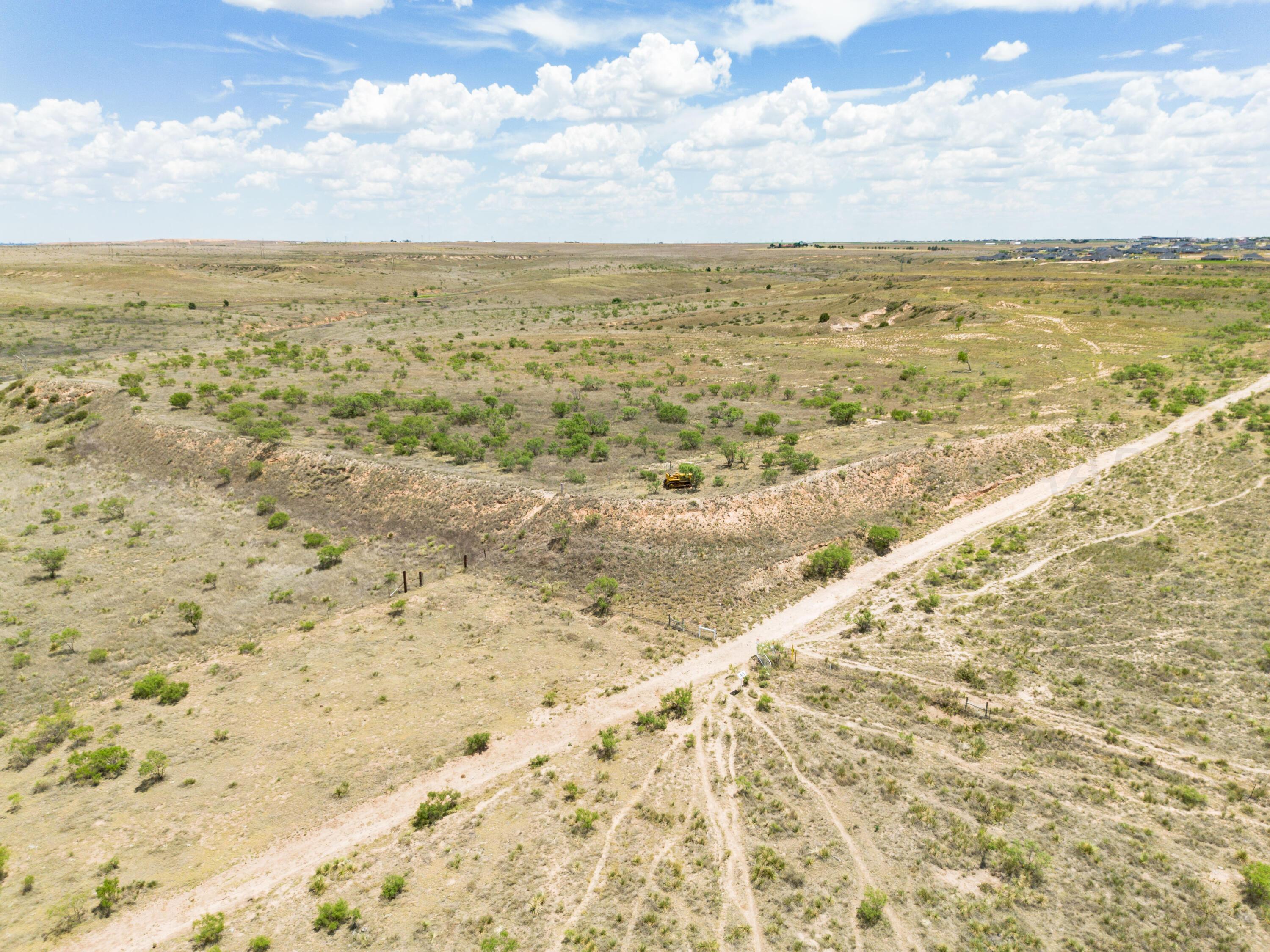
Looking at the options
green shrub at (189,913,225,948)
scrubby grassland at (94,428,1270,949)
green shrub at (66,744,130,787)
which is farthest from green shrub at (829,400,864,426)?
green shrub at (66,744,130,787)

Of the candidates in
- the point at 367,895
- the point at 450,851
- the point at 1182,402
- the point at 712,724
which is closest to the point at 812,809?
the point at 712,724

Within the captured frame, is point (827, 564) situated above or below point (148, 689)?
above

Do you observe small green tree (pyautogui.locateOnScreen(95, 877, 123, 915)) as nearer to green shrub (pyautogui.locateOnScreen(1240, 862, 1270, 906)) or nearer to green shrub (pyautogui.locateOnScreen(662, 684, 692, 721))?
green shrub (pyautogui.locateOnScreen(662, 684, 692, 721))

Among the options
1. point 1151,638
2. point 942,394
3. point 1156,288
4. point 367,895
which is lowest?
point 367,895

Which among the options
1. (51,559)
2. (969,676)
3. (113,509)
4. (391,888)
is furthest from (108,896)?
(113,509)

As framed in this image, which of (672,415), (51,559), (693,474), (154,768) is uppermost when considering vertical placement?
(672,415)

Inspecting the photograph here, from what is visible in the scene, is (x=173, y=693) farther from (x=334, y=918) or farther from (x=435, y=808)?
(x=334, y=918)

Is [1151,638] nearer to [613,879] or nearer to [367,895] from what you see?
[613,879]

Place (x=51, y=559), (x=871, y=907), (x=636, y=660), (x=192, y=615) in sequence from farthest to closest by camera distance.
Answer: (x=51, y=559) → (x=192, y=615) → (x=636, y=660) → (x=871, y=907)
